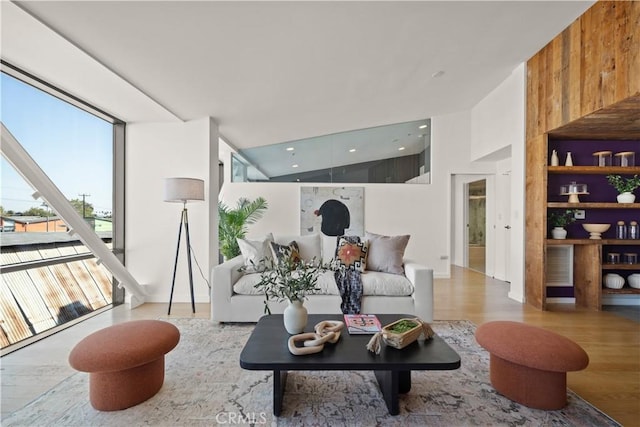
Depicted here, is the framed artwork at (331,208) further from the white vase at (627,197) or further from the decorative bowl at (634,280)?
the decorative bowl at (634,280)

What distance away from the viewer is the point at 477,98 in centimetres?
530

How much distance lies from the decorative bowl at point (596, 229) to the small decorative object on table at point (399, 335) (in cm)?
343

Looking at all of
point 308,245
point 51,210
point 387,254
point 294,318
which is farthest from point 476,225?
point 51,210

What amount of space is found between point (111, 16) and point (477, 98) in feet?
16.6

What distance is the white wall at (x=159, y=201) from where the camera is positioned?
419 cm

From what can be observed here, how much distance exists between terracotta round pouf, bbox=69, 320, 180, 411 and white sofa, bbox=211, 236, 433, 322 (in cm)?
118

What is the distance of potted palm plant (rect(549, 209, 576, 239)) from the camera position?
158 inches

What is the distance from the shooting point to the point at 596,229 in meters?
4.03

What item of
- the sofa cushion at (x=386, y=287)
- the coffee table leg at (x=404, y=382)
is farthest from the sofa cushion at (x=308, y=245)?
the coffee table leg at (x=404, y=382)

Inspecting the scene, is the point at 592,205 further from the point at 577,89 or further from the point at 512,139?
the point at 577,89

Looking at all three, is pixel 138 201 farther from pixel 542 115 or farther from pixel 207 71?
pixel 542 115

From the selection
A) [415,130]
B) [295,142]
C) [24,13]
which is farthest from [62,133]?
[415,130]

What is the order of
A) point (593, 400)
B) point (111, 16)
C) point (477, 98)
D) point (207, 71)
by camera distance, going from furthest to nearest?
point (477, 98)
point (207, 71)
point (111, 16)
point (593, 400)

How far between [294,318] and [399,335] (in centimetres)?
64
